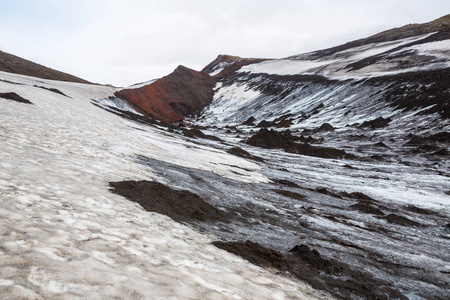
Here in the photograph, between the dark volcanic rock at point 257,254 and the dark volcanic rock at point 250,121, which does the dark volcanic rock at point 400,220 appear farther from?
the dark volcanic rock at point 250,121

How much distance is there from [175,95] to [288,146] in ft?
210

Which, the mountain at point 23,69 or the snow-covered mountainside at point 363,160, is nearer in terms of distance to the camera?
the snow-covered mountainside at point 363,160

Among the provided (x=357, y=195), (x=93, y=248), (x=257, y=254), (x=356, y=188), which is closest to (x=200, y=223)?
(x=257, y=254)

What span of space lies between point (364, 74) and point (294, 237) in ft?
231

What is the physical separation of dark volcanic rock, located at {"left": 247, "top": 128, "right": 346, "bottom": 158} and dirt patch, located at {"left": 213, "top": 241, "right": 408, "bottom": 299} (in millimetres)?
26378

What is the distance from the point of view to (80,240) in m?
4.73

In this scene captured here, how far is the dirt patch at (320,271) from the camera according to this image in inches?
233

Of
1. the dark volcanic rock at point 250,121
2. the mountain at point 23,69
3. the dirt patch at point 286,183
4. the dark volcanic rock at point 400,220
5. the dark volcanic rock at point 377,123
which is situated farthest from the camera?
the dark volcanic rock at point 250,121

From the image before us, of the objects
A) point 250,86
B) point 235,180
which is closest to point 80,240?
point 235,180

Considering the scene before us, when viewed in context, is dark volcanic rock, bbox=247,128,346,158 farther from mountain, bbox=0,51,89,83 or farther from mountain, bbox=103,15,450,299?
mountain, bbox=0,51,89,83

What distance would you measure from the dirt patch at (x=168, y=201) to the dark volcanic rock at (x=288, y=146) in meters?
25.1

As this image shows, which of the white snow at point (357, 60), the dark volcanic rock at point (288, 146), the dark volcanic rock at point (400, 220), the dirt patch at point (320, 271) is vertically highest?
the white snow at point (357, 60)

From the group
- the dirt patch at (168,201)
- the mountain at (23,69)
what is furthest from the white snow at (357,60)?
the mountain at (23,69)

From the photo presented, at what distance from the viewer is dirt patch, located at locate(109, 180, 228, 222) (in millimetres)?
8065
